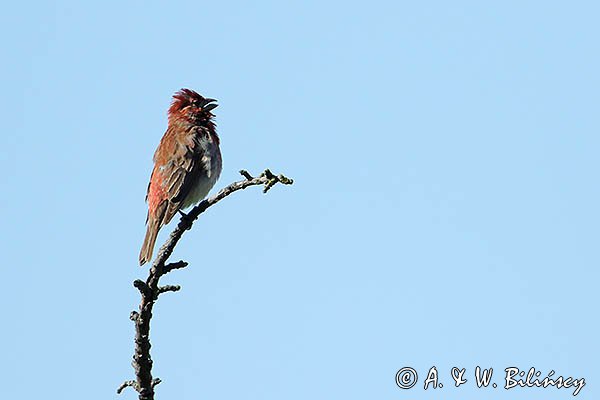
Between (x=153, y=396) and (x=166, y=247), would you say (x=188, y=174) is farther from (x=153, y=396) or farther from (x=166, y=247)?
(x=153, y=396)

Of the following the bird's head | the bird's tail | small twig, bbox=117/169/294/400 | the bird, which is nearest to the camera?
small twig, bbox=117/169/294/400

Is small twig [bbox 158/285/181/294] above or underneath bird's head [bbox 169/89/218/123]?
underneath

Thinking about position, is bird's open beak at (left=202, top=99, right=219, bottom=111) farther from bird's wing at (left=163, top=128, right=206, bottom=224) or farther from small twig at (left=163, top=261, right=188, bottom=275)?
small twig at (left=163, top=261, right=188, bottom=275)

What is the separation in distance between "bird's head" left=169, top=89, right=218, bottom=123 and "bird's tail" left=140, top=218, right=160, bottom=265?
2145 mm

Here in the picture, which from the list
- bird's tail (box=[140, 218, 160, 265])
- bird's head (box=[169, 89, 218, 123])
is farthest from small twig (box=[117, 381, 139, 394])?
bird's head (box=[169, 89, 218, 123])

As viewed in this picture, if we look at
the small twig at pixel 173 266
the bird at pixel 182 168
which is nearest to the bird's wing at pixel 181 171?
the bird at pixel 182 168

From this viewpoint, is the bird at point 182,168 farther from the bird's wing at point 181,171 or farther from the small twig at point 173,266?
the small twig at point 173,266

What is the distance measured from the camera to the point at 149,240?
35.9 feet

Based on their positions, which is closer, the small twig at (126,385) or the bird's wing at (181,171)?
the small twig at (126,385)

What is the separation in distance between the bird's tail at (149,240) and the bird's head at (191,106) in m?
2.14

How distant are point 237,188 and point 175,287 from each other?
861mm

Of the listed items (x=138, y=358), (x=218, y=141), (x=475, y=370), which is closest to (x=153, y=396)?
(x=138, y=358)

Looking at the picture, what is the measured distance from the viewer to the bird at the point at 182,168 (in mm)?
11500

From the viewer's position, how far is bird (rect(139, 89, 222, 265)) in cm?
1150
